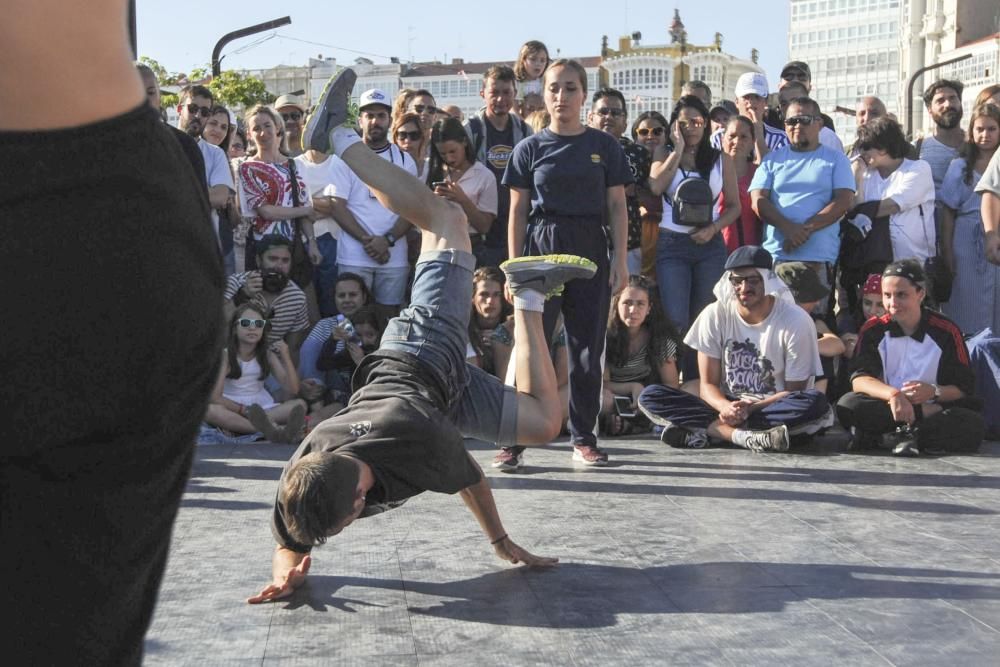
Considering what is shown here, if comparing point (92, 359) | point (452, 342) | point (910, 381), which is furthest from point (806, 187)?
point (92, 359)

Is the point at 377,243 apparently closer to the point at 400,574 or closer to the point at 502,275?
the point at 502,275

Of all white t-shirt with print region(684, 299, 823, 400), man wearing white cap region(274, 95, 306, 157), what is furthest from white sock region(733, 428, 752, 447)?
man wearing white cap region(274, 95, 306, 157)

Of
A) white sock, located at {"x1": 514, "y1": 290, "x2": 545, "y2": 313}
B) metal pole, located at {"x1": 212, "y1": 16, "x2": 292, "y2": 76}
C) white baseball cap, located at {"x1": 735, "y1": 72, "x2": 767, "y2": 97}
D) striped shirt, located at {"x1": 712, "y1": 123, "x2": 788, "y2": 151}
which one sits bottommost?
white sock, located at {"x1": 514, "y1": 290, "x2": 545, "y2": 313}

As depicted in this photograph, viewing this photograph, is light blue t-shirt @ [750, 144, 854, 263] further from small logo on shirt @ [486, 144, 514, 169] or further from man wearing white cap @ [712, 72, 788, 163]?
small logo on shirt @ [486, 144, 514, 169]

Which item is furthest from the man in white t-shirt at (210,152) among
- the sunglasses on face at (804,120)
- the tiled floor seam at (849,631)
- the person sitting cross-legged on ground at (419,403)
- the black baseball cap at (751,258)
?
the tiled floor seam at (849,631)

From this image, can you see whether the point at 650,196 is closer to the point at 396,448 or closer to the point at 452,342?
the point at 452,342

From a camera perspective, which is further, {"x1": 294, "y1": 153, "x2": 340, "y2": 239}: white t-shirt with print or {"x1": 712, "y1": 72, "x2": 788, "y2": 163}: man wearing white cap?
{"x1": 712, "y1": 72, "x2": 788, "y2": 163}: man wearing white cap

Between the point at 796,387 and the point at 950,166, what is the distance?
2285 mm

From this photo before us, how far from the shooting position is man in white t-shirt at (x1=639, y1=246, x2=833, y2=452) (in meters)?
7.08

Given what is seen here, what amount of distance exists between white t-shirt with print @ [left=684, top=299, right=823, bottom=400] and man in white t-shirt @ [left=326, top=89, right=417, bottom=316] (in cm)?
212

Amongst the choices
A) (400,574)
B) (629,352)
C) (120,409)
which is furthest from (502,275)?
(120,409)

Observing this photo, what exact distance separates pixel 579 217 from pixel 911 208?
2.93m

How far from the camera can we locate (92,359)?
1.03 metres

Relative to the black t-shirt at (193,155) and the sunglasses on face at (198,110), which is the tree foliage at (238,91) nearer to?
the sunglasses on face at (198,110)
